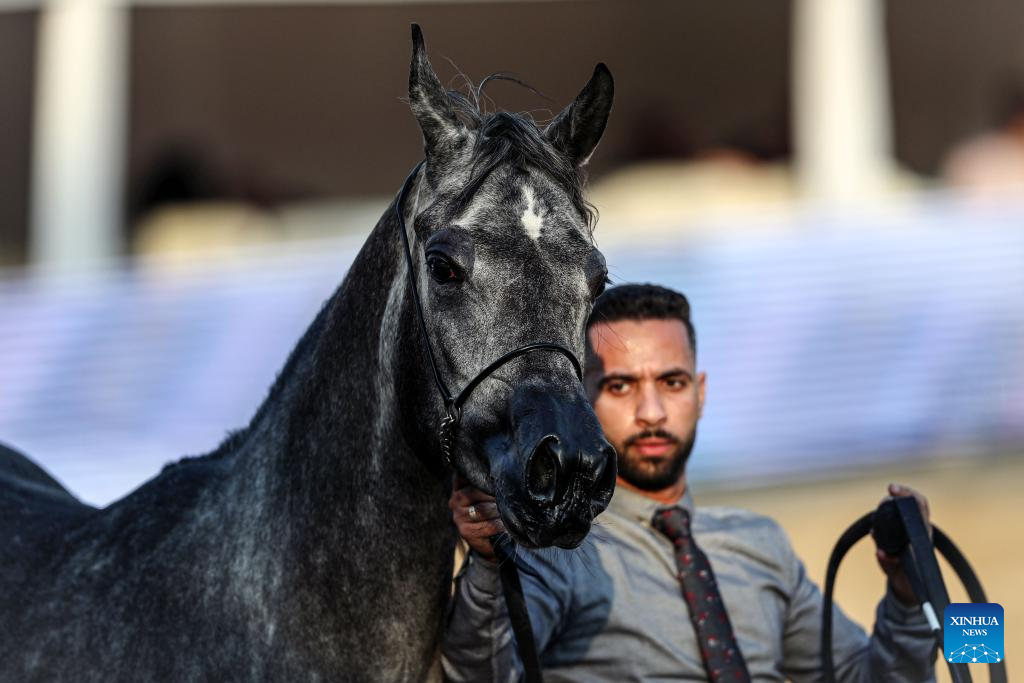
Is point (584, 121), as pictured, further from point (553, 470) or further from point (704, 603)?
point (704, 603)

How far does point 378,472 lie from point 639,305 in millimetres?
924

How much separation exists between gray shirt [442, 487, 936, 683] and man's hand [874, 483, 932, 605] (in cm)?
2

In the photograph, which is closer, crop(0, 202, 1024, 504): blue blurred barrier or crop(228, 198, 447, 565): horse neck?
crop(228, 198, 447, 565): horse neck

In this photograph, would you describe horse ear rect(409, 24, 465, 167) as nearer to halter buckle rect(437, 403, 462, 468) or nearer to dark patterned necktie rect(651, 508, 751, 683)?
halter buckle rect(437, 403, 462, 468)

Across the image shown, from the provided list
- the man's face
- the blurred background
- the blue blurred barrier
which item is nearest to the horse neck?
the man's face

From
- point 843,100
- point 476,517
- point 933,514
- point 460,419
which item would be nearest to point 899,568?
point 476,517

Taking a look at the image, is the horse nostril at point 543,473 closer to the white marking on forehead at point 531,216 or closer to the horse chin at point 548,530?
the horse chin at point 548,530

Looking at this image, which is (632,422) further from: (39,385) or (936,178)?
(936,178)

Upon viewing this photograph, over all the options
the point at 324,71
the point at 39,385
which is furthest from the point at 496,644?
the point at 324,71

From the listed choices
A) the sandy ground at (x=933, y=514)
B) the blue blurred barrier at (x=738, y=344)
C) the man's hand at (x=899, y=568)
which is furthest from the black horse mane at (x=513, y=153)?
the blue blurred barrier at (x=738, y=344)

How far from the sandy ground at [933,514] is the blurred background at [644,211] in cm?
2

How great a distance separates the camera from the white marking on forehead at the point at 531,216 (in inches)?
98.7

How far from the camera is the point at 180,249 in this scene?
938 centimetres

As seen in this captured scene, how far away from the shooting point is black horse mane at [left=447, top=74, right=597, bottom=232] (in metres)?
2.56
